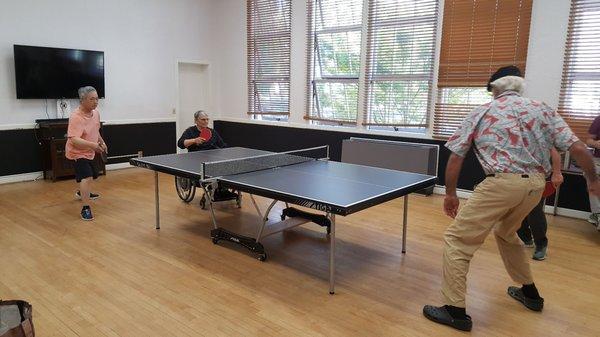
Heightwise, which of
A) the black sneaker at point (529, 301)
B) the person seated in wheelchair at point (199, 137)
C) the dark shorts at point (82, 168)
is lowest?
the black sneaker at point (529, 301)

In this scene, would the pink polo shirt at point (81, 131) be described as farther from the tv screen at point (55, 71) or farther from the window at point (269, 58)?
the window at point (269, 58)

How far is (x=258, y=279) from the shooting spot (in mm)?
3357

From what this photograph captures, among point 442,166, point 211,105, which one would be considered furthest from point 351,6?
point 211,105

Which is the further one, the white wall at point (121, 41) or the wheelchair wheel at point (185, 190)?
the white wall at point (121, 41)

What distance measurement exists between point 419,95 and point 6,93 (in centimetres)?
596

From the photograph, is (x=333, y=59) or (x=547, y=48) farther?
(x=333, y=59)

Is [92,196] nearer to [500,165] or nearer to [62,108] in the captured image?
[62,108]

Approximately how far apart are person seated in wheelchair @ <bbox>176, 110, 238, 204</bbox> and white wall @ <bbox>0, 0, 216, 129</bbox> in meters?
2.92

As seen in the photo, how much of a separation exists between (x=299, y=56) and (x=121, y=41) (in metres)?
3.05

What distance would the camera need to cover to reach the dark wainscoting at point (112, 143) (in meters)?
6.47

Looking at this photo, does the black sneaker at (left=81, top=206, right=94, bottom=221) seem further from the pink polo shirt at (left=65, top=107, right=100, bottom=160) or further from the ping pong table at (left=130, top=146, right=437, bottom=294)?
the ping pong table at (left=130, top=146, right=437, bottom=294)

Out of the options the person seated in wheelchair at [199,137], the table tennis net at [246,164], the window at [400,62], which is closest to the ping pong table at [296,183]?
the table tennis net at [246,164]

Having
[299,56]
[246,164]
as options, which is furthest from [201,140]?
[299,56]

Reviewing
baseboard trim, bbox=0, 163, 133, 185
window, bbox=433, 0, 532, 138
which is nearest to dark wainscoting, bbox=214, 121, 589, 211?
window, bbox=433, 0, 532, 138
